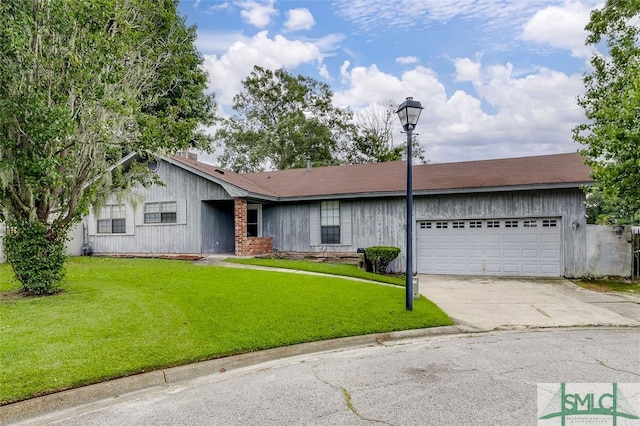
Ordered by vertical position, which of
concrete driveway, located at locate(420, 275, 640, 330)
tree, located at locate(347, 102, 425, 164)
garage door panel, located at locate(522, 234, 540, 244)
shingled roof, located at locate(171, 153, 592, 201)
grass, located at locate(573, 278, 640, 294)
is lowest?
grass, located at locate(573, 278, 640, 294)

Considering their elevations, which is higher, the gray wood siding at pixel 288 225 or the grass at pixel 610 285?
the gray wood siding at pixel 288 225

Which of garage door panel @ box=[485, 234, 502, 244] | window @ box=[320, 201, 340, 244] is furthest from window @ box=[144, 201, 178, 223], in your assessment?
garage door panel @ box=[485, 234, 502, 244]

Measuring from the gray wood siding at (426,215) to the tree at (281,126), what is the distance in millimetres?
16257

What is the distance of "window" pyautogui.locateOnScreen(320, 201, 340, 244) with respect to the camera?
15273mm

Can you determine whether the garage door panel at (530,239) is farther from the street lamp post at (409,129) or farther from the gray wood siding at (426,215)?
the street lamp post at (409,129)

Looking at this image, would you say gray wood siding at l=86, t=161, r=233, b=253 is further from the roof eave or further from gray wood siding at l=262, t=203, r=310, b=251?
the roof eave

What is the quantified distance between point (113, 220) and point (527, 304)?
1585 centimetres

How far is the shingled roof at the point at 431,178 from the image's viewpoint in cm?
1295

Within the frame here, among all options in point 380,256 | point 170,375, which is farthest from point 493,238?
point 170,375

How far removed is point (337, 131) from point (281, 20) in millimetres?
20566

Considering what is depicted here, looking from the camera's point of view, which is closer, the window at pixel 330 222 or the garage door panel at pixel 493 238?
the garage door panel at pixel 493 238

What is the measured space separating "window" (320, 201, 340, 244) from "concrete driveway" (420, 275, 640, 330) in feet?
14.1

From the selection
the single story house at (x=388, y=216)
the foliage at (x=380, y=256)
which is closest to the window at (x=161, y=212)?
the single story house at (x=388, y=216)

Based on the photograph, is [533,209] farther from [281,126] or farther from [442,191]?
[281,126]
